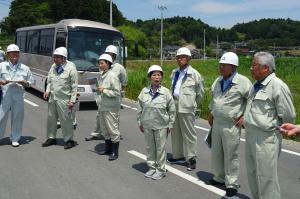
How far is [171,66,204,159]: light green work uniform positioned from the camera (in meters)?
6.69

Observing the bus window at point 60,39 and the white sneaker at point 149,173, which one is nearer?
the white sneaker at point 149,173

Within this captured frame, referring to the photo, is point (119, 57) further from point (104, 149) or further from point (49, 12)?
point (49, 12)

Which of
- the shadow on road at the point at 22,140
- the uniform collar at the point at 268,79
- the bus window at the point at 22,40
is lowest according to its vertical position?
the shadow on road at the point at 22,140

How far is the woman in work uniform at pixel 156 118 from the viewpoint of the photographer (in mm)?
6336

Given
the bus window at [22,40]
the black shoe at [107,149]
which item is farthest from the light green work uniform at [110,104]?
the bus window at [22,40]

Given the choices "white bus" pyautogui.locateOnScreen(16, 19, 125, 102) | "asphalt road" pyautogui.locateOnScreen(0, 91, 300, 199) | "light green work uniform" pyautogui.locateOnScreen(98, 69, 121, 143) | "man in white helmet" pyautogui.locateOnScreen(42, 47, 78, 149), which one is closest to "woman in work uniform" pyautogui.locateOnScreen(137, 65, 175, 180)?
"asphalt road" pyautogui.locateOnScreen(0, 91, 300, 199)

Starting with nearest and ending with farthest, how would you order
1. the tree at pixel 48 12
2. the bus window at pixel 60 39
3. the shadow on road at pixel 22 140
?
the shadow on road at pixel 22 140 → the bus window at pixel 60 39 → the tree at pixel 48 12

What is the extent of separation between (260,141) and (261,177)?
0.41m

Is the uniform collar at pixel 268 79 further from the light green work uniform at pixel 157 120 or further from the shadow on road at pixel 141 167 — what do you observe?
the shadow on road at pixel 141 167

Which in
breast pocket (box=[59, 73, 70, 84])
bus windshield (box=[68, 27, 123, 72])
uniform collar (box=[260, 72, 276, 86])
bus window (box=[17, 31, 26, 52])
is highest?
bus window (box=[17, 31, 26, 52])

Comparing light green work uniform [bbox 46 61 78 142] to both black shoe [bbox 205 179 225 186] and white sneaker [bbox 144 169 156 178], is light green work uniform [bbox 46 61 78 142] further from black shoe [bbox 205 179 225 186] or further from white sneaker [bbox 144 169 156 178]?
black shoe [bbox 205 179 225 186]

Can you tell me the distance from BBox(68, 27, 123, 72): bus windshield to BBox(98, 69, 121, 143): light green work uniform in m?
6.36

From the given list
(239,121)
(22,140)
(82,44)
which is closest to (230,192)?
(239,121)

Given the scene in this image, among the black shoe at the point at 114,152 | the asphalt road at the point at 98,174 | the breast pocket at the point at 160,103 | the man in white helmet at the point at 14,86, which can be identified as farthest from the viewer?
the man in white helmet at the point at 14,86
